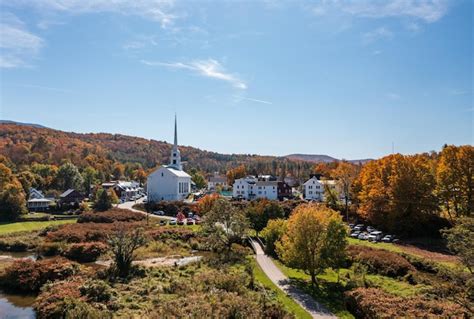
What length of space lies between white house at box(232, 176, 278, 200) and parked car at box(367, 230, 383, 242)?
34649 mm

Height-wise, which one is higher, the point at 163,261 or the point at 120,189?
the point at 120,189

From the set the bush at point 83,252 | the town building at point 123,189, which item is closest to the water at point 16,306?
the bush at point 83,252

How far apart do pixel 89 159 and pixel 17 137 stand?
4263cm

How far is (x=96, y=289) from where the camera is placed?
23.4 meters

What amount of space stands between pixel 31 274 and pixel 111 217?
90.2ft

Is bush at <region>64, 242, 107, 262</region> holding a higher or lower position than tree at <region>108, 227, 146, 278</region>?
lower

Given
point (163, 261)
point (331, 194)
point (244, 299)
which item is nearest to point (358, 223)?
point (331, 194)

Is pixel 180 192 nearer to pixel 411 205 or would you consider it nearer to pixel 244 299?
pixel 411 205

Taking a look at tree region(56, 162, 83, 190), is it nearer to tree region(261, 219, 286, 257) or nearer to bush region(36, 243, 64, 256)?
bush region(36, 243, 64, 256)

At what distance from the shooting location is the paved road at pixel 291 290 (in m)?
20.6

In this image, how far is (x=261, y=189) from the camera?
80.4 meters

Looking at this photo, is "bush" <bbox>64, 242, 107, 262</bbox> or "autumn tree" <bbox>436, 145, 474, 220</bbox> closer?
"bush" <bbox>64, 242, 107, 262</bbox>

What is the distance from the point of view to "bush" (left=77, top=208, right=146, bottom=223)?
5397 cm

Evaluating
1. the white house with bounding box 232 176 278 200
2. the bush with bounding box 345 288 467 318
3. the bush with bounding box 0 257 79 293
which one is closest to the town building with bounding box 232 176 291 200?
the white house with bounding box 232 176 278 200
